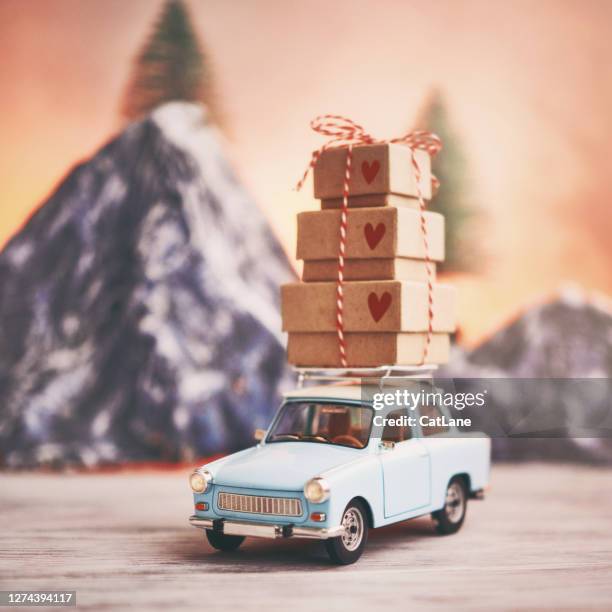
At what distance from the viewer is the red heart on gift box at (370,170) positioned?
27.7 ft

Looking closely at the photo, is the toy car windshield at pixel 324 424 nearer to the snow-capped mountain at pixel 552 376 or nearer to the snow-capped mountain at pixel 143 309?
the snow-capped mountain at pixel 143 309

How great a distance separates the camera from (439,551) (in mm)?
8164

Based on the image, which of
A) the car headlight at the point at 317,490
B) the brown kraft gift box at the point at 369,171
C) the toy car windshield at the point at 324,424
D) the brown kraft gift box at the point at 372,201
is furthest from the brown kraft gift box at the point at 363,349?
the car headlight at the point at 317,490

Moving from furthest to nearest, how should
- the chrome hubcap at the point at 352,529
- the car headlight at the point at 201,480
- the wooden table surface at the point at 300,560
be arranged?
the car headlight at the point at 201,480 < the chrome hubcap at the point at 352,529 < the wooden table surface at the point at 300,560

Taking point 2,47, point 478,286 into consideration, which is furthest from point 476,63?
point 2,47

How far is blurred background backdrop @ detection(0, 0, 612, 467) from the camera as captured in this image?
13953mm

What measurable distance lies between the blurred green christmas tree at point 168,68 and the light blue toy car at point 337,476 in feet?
23.4

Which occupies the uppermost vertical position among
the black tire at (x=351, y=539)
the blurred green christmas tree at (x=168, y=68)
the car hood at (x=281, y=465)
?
the blurred green christmas tree at (x=168, y=68)

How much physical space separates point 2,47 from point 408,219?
8.08 m

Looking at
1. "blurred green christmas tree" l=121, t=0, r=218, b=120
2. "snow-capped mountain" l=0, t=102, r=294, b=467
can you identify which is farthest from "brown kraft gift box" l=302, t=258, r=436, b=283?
"blurred green christmas tree" l=121, t=0, r=218, b=120

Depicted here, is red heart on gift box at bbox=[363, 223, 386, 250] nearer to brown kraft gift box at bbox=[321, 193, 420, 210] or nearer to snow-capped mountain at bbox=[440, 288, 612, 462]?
brown kraft gift box at bbox=[321, 193, 420, 210]

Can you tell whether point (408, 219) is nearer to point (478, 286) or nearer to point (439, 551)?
point (439, 551)

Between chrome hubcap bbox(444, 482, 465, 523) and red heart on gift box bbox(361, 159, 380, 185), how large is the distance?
111 inches

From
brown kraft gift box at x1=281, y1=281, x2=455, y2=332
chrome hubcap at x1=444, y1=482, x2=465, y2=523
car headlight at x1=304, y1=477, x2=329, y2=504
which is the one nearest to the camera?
car headlight at x1=304, y1=477, x2=329, y2=504
